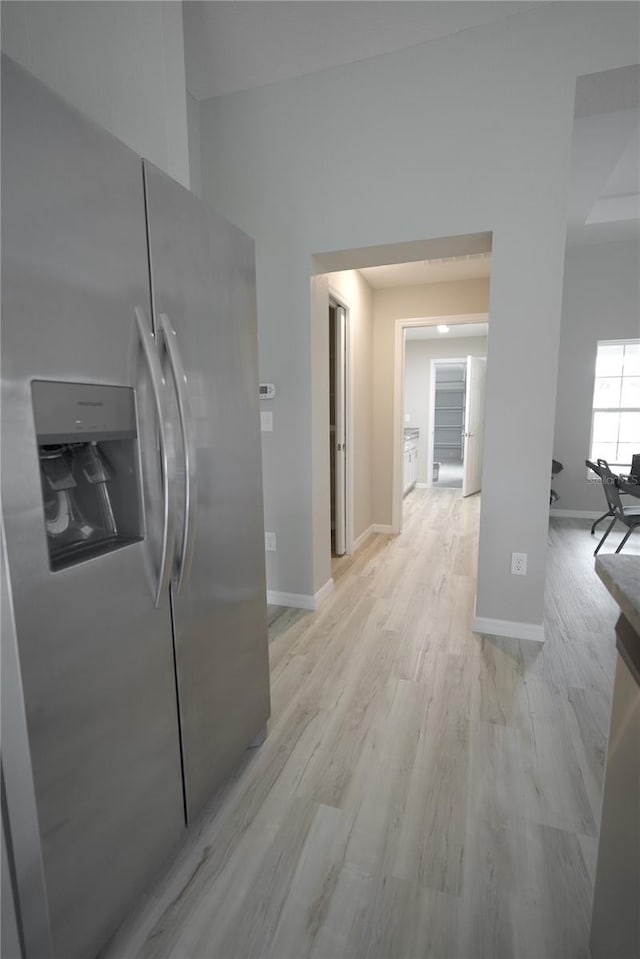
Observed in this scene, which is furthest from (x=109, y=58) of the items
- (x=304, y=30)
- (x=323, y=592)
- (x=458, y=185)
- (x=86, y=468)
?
(x=323, y=592)

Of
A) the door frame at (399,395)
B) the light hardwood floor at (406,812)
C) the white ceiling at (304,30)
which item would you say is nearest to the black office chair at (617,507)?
the light hardwood floor at (406,812)

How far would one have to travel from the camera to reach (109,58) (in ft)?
5.04

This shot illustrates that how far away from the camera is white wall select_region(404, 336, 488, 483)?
7.57 m

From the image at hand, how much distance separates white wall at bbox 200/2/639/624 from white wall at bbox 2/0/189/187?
117 cm

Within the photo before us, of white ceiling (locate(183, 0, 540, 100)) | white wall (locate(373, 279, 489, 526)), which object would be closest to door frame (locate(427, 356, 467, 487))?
white wall (locate(373, 279, 489, 526))

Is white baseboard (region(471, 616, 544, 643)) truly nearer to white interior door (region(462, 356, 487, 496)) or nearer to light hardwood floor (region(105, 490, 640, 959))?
light hardwood floor (region(105, 490, 640, 959))

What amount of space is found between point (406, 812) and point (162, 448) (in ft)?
4.62

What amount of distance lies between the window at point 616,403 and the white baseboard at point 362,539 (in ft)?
9.71

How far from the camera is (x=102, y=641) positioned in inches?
38.9

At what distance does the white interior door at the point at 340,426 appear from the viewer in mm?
3881

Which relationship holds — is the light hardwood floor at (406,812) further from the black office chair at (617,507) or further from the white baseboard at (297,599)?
the black office chair at (617,507)

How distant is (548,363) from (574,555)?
246 centimetres

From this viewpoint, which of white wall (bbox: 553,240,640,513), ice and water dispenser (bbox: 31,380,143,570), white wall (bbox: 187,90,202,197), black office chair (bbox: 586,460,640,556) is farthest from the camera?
white wall (bbox: 553,240,640,513)

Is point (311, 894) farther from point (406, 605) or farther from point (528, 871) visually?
point (406, 605)
